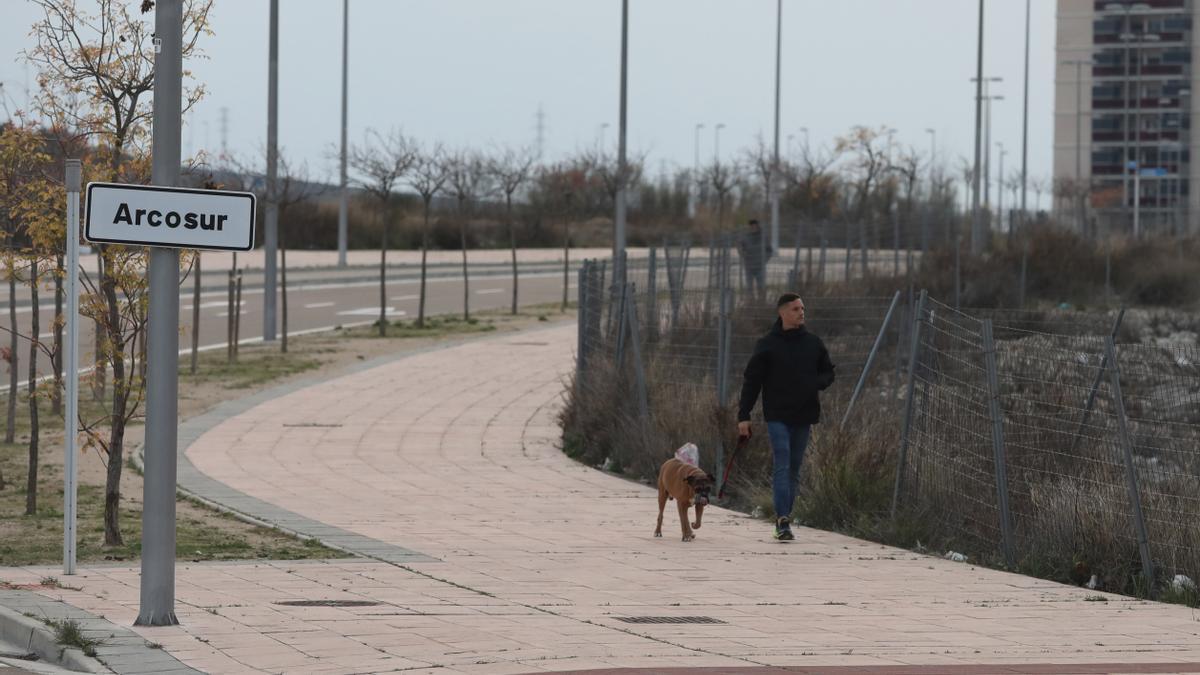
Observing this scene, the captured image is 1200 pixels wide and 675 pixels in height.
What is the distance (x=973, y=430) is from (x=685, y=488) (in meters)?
2.04

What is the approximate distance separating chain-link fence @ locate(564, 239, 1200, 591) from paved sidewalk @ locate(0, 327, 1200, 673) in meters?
0.53

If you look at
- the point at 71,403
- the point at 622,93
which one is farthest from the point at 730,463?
the point at 622,93

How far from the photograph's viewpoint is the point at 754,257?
3008cm

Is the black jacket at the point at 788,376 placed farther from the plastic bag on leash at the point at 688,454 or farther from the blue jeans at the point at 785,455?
the plastic bag on leash at the point at 688,454

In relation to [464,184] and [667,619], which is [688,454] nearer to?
[667,619]

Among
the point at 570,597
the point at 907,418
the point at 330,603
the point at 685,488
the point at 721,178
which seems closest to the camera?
the point at 330,603

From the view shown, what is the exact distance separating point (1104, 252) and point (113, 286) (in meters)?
32.0

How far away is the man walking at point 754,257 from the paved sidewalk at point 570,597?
411 inches

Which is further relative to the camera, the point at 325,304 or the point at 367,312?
the point at 325,304

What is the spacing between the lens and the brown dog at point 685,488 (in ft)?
37.9

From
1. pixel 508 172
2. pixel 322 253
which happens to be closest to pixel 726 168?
pixel 322 253

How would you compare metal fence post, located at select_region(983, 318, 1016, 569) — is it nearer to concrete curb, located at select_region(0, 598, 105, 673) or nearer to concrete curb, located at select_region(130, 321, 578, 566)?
concrete curb, located at select_region(130, 321, 578, 566)

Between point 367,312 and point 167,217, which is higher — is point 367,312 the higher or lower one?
the lower one

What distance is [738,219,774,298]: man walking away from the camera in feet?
85.3
